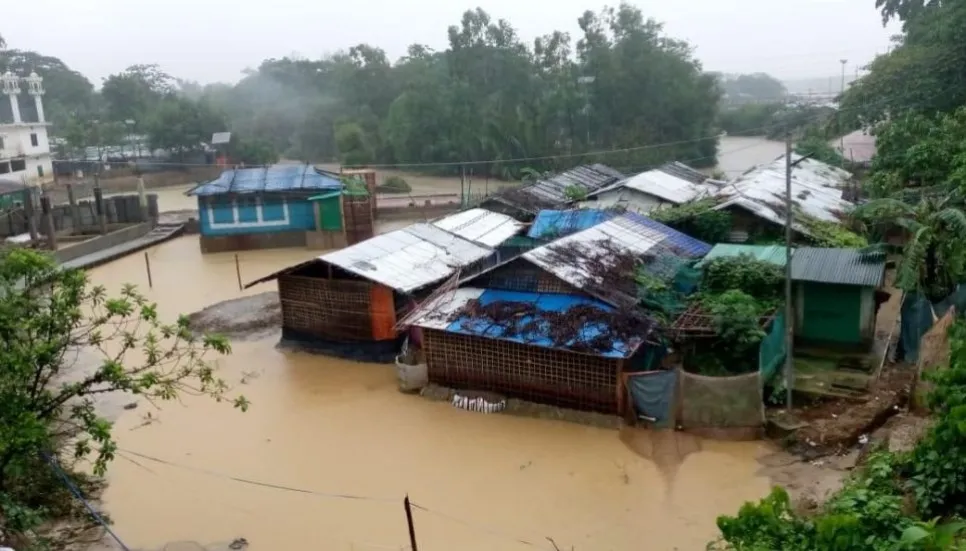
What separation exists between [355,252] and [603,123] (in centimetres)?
3191

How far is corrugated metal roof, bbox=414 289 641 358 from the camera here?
11453 millimetres

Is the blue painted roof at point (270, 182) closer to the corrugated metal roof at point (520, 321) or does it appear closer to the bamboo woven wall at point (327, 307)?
the bamboo woven wall at point (327, 307)

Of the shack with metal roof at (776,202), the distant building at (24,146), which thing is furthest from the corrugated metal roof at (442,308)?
the distant building at (24,146)

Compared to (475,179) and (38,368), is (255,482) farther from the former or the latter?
(475,179)

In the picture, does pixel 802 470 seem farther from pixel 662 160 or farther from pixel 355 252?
pixel 662 160

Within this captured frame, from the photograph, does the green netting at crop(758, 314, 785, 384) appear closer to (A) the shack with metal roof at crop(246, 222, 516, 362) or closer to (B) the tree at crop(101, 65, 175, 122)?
(A) the shack with metal roof at crop(246, 222, 516, 362)

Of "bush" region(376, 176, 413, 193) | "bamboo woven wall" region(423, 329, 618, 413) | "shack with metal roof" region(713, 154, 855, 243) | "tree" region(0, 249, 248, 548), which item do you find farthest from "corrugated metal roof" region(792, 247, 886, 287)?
"bush" region(376, 176, 413, 193)

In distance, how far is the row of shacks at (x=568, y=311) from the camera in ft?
37.0

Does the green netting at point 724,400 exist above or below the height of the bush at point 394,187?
below

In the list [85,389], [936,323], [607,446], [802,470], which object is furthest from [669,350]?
[85,389]

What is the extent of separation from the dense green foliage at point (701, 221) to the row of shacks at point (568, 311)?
426 millimetres

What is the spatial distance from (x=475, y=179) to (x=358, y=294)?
30.0 m

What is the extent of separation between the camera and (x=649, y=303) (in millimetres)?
12703

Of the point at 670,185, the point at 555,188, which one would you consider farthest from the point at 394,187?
the point at 670,185
